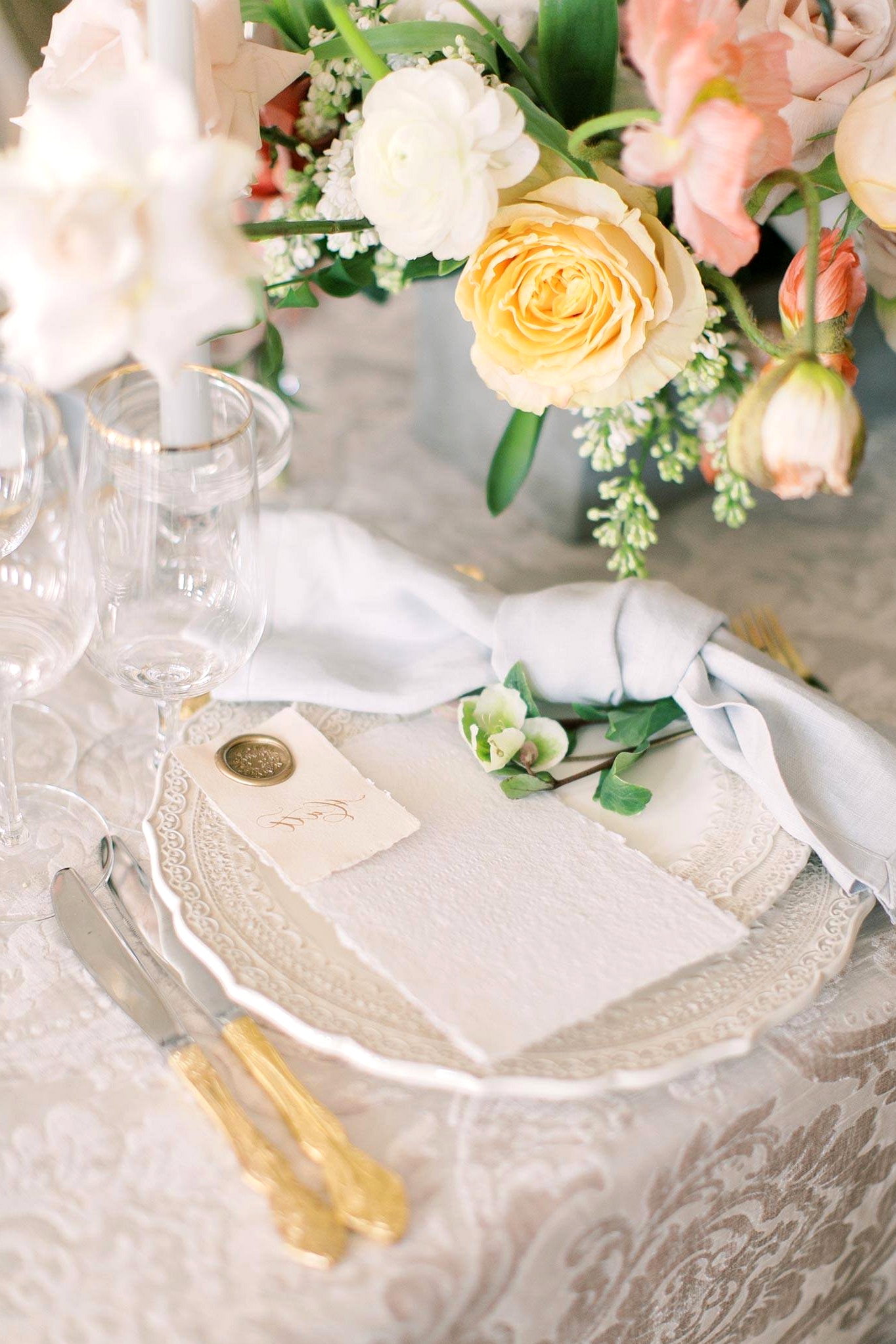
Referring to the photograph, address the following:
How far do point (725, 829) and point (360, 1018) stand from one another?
22cm

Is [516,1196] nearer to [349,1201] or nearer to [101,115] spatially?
[349,1201]

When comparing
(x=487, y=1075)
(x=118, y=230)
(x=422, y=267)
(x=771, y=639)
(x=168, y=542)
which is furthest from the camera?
(x=771, y=639)

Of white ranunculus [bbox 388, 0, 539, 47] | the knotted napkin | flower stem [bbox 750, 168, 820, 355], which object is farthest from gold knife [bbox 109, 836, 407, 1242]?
white ranunculus [bbox 388, 0, 539, 47]

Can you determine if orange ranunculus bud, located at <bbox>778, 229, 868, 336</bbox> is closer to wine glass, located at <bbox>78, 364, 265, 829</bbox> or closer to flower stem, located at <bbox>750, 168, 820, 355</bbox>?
flower stem, located at <bbox>750, 168, 820, 355</bbox>

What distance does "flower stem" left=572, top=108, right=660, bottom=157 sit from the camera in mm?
464

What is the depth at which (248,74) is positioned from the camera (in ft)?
1.92

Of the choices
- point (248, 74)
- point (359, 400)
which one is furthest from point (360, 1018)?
point (359, 400)

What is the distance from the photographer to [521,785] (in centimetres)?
58

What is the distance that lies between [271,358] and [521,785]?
36cm

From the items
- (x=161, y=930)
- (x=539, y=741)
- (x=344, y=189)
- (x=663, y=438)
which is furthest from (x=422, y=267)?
(x=161, y=930)

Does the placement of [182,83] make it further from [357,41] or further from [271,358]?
[271,358]

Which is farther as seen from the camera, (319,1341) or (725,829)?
(725,829)

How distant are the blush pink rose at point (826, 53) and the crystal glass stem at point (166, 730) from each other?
44 cm

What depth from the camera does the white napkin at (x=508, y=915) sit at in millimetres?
469
